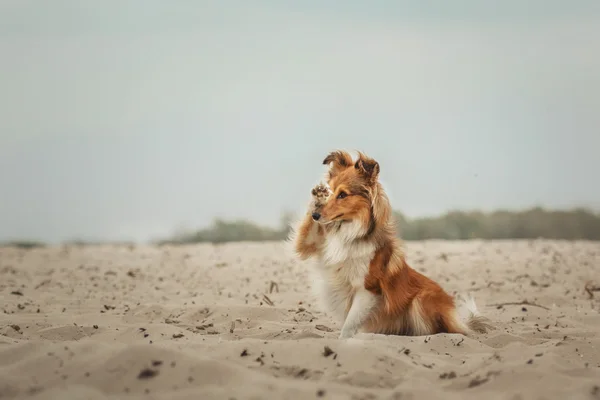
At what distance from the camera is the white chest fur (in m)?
5.67

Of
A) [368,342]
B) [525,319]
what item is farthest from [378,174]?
[525,319]

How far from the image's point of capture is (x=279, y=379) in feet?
14.1

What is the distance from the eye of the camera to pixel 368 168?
5617 mm

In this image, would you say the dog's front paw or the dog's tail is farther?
the dog's tail

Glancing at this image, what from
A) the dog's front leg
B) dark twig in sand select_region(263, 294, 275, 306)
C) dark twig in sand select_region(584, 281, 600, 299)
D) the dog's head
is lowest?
dark twig in sand select_region(263, 294, 275, 306)

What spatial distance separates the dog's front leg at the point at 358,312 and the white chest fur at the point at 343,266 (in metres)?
0.08

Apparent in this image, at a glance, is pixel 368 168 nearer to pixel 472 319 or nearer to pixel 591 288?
pixel 472 319

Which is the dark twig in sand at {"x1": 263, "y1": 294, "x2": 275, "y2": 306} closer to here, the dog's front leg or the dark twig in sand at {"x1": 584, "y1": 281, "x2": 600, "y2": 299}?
the dog's front leg

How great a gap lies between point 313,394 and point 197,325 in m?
2.80

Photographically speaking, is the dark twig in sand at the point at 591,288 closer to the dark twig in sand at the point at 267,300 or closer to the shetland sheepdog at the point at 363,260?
the shetland sheepdog at the point at 363,260

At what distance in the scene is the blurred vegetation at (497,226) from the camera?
1510cm

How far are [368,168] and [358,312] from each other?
110 centimetres

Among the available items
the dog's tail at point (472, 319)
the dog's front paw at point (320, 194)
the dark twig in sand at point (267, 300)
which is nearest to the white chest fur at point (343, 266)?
the dog's front paw at point (320, 194)

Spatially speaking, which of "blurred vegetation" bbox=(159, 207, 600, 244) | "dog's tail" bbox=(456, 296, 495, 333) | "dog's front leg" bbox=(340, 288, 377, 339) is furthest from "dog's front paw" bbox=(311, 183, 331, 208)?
"blurred vegetation" bbox=(159, 207, 600, 244)
